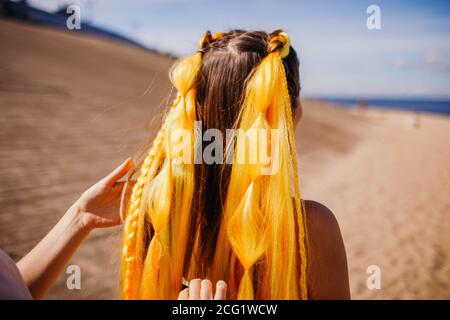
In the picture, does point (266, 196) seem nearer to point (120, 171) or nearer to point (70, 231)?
point (120, 171)

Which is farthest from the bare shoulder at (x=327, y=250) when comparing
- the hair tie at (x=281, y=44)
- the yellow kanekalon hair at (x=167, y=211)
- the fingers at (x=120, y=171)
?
the fingers at (x=120, y=171)

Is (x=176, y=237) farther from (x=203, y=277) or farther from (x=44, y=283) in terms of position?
(x=44, y=283)

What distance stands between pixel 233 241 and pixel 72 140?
612cm

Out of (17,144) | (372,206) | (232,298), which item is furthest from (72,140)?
(232,298)

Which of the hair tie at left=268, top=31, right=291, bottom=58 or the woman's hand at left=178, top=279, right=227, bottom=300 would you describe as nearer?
the woman's hand at left=178, top=279, right=227, bottom=300

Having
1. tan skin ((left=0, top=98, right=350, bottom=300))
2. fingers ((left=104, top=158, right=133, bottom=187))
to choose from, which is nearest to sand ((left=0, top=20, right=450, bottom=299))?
fingers ((left=104, top=158, right=133, bottom=187))

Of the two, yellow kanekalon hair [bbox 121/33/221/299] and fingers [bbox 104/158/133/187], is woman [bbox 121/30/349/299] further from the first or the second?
fingers [bbox 104/158/133/187]

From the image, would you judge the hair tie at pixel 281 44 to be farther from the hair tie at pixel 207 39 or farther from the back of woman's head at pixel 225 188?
the hair tie at pixel 207 39

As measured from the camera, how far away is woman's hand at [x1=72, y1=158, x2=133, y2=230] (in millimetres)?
1381

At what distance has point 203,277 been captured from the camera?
127cm

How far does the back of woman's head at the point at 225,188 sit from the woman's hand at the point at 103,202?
18 centimetres

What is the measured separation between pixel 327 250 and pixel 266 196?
0.30 metres

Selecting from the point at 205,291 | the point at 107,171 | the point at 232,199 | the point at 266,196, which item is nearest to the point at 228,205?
the point at 232,199

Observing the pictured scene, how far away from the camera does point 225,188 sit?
49.8 inches
